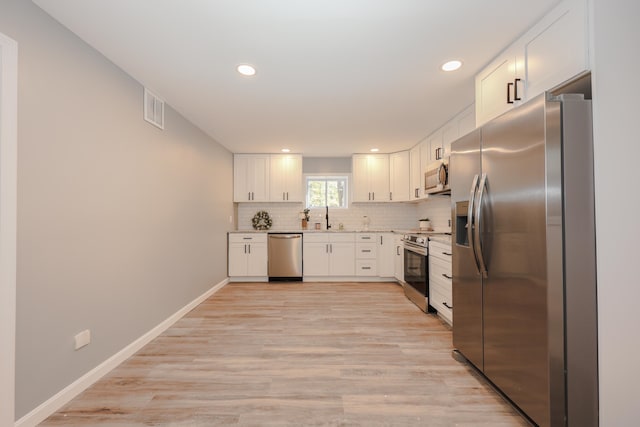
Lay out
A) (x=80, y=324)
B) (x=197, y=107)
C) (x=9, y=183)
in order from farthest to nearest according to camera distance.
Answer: (x=197, y=107), (x=80, y=324), (x=9, y=183)

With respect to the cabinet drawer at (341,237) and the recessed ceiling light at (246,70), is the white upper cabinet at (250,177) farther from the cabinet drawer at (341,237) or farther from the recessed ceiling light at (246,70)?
the recessed ceiling light at (246,70)

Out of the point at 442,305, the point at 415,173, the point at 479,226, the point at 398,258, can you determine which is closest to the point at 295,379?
the point at 479,226

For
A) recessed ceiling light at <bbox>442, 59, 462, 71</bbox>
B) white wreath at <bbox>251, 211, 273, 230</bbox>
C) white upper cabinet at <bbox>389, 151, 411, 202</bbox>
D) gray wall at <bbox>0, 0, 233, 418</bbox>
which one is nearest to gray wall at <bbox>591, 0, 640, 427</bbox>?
recessed ceiling light at <bbox>442, 59, 462, 71</bbox>

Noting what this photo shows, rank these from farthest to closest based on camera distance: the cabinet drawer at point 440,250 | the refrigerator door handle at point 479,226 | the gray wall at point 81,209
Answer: the cabinet drawer at point 440,250, the refrigerator door handle at point 479,226, the gray wall at point 81,209

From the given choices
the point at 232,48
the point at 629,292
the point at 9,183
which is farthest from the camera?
the point at 232,48

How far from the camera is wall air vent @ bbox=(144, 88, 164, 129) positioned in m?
2.73

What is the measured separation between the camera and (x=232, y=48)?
6.93 ft

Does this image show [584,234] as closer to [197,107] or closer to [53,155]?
[53,155]

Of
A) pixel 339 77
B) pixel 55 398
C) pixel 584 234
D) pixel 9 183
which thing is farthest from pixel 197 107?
pixel 584 234

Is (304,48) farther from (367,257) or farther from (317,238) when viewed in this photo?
(367,257)

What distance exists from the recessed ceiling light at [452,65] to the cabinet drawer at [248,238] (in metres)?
3.84

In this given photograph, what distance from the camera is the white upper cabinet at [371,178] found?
218 inches

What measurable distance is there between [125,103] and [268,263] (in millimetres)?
3418

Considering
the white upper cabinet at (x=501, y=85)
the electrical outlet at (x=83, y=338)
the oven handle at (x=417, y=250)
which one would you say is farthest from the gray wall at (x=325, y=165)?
the electrical outlet at (x=83, y=338)
